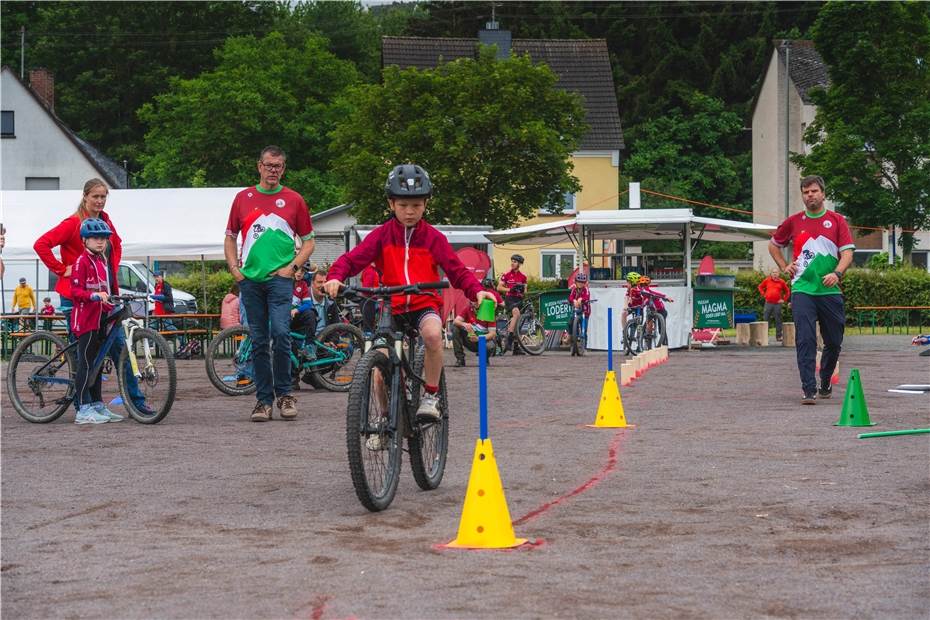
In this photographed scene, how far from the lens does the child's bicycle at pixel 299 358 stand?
51.1 ft

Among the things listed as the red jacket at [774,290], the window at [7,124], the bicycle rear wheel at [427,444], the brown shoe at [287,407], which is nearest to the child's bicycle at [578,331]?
the red jacket at [774,290]

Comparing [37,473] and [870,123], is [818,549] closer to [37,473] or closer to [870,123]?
[37,473]

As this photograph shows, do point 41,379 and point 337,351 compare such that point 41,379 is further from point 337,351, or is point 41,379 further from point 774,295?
point 774,295

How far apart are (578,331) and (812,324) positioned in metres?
12.5

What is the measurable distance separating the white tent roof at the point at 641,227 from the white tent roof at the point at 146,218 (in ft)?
21.8

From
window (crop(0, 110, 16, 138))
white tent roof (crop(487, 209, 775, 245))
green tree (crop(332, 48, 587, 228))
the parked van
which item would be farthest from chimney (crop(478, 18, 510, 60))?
white tent roof (crop(487, 209, 775, 245))

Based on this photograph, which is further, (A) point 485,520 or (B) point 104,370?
(B) point 104,370

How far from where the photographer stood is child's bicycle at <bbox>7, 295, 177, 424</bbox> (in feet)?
39.5

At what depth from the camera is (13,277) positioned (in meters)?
39.3

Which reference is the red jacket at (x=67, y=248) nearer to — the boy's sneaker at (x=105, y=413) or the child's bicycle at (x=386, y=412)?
the boy's sneaker at (x=105, y=413)

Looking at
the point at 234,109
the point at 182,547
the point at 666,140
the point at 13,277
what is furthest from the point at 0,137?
the point at 182,547

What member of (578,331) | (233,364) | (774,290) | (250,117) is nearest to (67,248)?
(233,364)

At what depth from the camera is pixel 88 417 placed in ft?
40.2

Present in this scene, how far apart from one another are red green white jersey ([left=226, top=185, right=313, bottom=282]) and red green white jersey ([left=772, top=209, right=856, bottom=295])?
463 cm
